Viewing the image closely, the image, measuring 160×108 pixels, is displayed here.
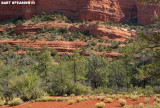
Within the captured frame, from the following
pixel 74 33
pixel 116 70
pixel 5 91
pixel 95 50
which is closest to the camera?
pixel 5 91

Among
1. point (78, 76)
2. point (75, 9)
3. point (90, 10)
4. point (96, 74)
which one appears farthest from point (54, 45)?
point (78, 76)

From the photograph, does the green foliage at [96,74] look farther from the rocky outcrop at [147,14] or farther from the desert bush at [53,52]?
the rocky outcrop at [147,14]

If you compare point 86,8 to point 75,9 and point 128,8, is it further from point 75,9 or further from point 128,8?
point 128,8

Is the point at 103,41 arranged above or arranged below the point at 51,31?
below

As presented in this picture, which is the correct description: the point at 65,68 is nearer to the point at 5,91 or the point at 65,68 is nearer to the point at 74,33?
the point at 5,91


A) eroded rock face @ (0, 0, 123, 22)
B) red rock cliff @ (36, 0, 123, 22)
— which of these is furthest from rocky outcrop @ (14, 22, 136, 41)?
red rock cliff @ (36, 0, 123, 22)

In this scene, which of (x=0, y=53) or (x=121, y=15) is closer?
(x=0, y=53)

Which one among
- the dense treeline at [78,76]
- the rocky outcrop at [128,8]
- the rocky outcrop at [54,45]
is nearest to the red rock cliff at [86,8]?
the rocky outcrop at [128,8]

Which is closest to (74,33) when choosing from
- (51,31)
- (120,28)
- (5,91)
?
(51,31)

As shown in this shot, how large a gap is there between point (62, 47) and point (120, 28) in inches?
766

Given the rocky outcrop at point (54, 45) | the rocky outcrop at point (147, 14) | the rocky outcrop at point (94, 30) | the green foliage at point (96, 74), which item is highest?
the rocky outcrop at point (147, 14)

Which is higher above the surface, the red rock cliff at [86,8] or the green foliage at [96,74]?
the red rock cliff at [86,8]

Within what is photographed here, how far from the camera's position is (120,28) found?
43031 millimetres

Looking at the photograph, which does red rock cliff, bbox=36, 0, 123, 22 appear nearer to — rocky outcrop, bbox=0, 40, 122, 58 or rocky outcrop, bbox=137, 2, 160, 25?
rocky outcrop, bbox=137, 2, 160, 25
